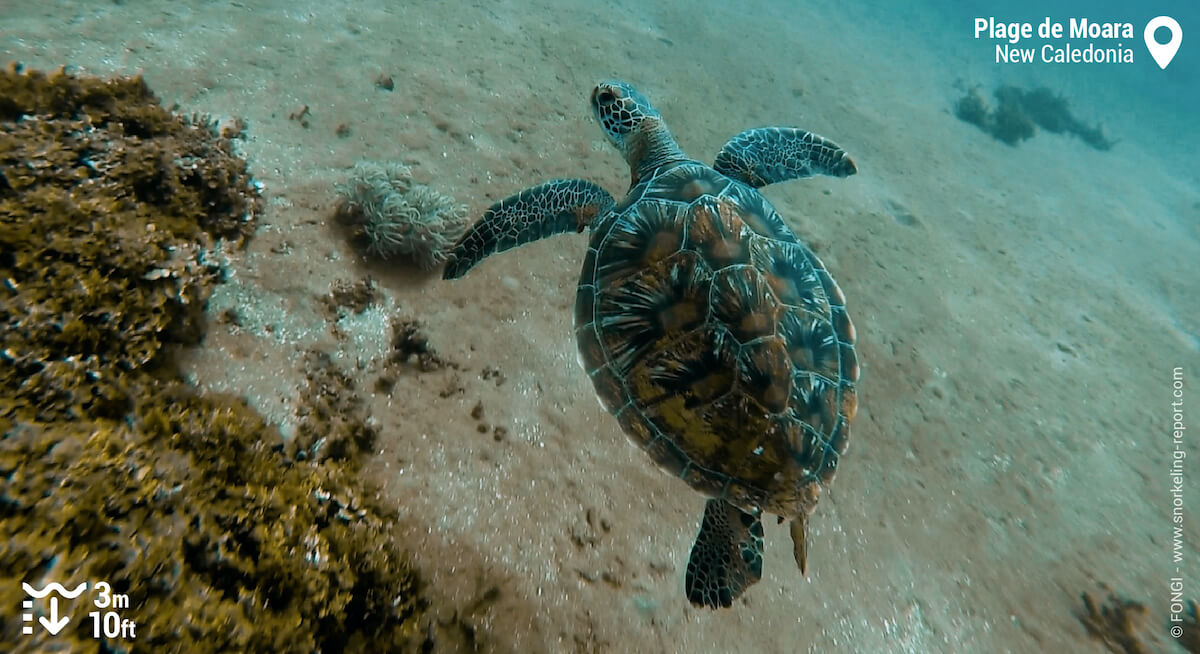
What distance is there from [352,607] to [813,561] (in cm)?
310

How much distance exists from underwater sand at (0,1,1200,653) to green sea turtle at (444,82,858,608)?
573mm

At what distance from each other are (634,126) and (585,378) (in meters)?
2.71

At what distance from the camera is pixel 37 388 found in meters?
1.91

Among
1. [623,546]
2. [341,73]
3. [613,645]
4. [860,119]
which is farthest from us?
[860,119]

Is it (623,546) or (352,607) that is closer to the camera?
(352,607)

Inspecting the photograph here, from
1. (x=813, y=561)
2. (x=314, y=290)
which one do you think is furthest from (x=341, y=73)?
(x=813, y=561)

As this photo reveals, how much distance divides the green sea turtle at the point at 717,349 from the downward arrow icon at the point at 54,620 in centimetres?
244

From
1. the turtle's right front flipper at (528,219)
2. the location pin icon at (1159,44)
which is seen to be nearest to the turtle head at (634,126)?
the turtle's right front flipper at (528,219)

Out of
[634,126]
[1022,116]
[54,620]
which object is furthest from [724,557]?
[1022,116]

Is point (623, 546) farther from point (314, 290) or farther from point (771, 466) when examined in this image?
point (314, 290)

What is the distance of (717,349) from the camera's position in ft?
9.43

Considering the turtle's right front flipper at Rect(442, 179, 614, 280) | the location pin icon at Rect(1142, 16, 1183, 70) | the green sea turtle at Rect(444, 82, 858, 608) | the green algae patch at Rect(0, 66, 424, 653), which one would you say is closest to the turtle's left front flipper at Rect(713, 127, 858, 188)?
the green sea turtle at Rect(444, 82, 858, 608)

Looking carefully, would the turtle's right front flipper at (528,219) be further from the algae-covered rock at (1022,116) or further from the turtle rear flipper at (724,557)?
the algae-covered rock at (1022,116)

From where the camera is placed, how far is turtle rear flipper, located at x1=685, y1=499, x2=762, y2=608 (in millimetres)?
2785
